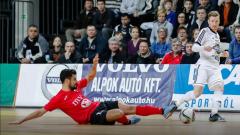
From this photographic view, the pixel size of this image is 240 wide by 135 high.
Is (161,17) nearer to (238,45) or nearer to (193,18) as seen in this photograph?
(193,18)

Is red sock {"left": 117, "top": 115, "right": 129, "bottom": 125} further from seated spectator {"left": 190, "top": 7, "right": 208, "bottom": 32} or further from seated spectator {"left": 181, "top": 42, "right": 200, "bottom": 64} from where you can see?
seated spectator {"left": 190, "top": 7, "right": 208, "bottom": 32}

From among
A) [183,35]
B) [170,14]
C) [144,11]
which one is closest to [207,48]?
[183,35]

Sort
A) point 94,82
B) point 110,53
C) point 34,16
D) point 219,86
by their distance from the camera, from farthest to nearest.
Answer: point 34,16, point 110,53, point 94,82, point 219,86

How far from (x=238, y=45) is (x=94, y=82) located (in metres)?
4.07

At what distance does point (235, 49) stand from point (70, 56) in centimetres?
480

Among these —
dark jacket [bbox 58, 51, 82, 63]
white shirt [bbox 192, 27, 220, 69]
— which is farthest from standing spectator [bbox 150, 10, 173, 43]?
white shirt [bbox 192, 27, 220, 69]

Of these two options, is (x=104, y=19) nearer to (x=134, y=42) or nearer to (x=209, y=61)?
(x=134, y=42)

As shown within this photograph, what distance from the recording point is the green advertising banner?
19578 mm

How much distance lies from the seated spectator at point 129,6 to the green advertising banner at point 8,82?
4510 mm

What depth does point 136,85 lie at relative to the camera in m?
18.2

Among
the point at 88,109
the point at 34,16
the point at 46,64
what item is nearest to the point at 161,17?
the point at 46,64

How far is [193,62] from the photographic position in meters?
18.4

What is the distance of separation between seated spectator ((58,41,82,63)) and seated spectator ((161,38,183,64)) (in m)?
2.70

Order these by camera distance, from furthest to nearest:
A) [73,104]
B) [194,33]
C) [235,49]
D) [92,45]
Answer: [92,45]
[194,33]
[235,49]
[73,104]
